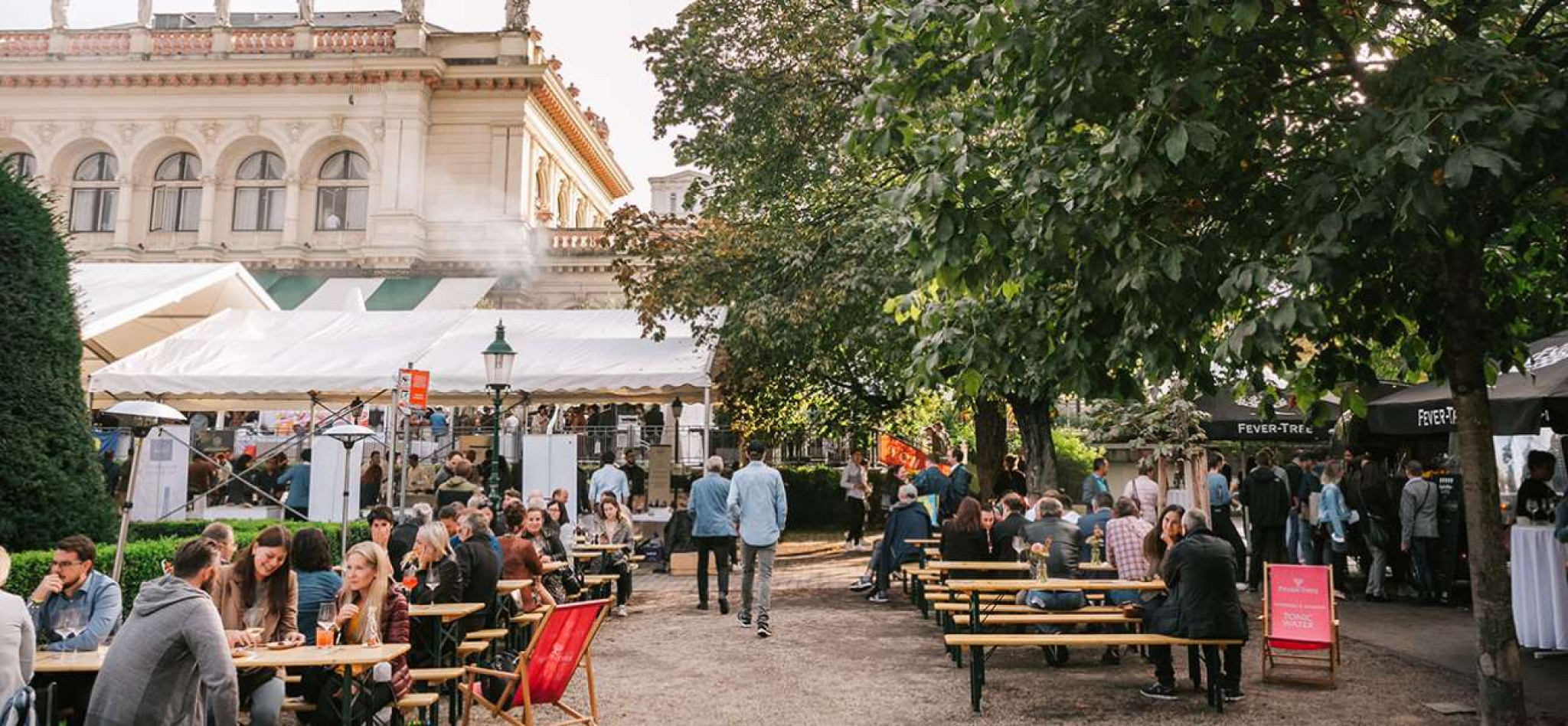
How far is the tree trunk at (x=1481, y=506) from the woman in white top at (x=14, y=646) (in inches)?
312

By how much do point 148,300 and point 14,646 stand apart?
13.9 metres

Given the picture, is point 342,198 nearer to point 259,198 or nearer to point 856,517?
point 259,198

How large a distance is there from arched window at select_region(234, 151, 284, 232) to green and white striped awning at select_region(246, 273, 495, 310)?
243cm

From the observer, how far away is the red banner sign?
348 inches

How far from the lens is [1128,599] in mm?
10031

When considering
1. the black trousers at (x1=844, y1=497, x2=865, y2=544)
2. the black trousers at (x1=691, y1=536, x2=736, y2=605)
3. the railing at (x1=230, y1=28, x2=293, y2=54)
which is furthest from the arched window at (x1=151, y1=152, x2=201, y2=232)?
the black trousers at (x1=691, y1=536, x2=736, y2=605)

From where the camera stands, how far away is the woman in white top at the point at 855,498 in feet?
71.6

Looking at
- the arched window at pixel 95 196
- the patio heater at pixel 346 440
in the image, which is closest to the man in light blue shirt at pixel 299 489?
the patio heater at pixel 346 440

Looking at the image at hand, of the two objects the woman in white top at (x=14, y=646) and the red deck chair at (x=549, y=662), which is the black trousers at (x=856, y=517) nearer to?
the red deck chair at (x=549, y=662)

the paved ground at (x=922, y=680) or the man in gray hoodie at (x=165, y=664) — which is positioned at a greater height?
the man in gray hoodie at (x=165, y=664)

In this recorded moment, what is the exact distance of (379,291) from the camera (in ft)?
112

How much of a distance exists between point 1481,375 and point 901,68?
411 cm

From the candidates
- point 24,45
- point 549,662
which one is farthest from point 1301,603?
point 24,45

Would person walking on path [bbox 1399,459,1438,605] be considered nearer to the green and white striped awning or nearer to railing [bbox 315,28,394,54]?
the green and white striped awning
